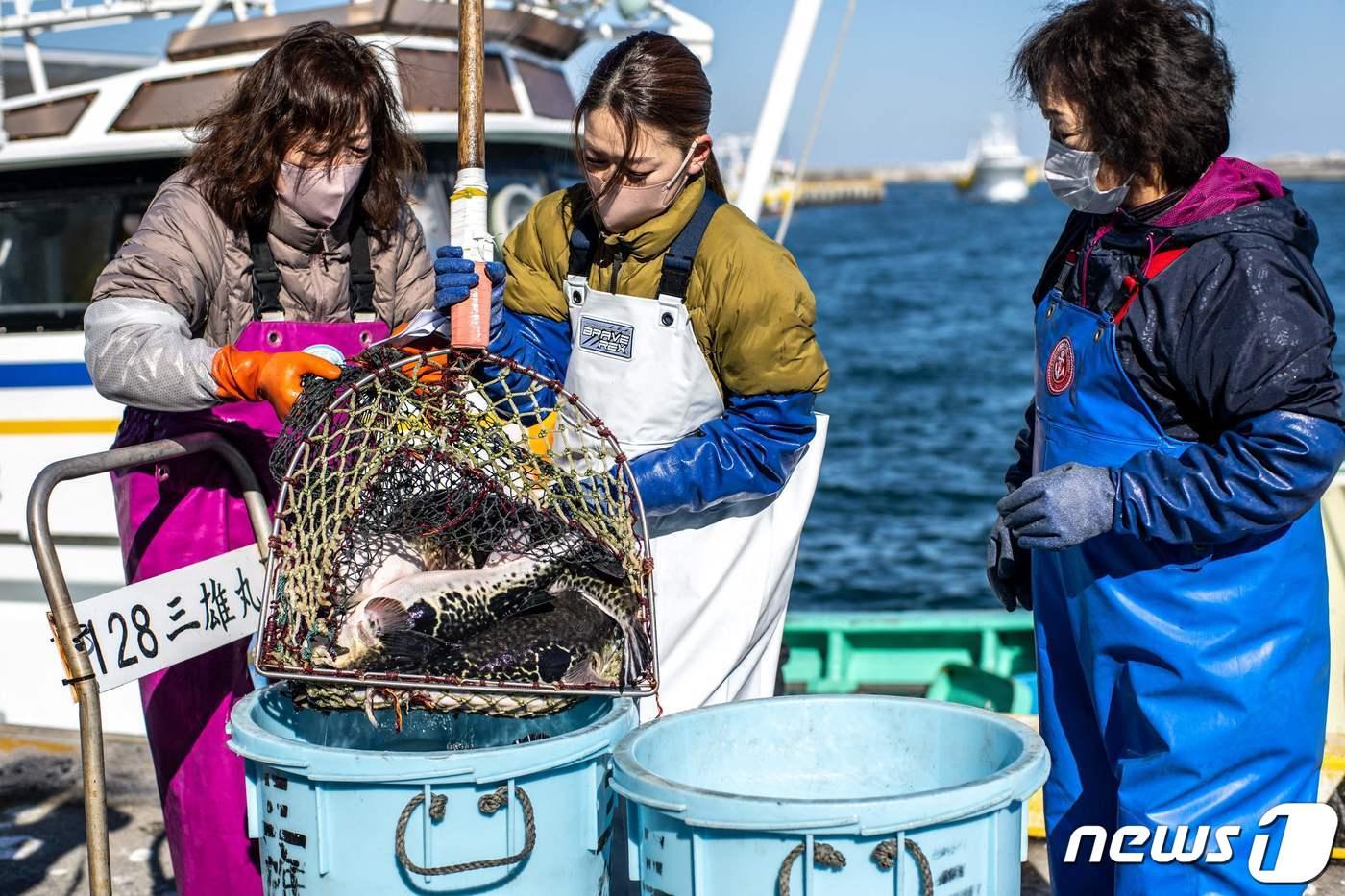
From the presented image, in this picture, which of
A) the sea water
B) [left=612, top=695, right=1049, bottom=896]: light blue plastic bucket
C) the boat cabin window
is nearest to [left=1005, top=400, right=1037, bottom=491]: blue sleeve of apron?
[left=612, top=695, right=1049, bottom=896]: light blue plastic bucket

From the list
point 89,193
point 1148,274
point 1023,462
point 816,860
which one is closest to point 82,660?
point 816,860

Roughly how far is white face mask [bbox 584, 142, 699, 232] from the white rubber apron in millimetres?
171

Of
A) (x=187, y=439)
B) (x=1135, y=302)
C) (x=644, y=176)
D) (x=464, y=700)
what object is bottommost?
(x=464, y=700)

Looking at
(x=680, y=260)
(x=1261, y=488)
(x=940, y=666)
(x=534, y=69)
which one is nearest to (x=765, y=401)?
(x=680, y=260)

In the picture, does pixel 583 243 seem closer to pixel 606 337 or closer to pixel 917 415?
pixel 606 337

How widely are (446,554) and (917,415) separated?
23.0 metres

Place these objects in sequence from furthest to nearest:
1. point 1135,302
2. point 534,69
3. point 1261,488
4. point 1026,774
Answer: point 534,69, point 1135,302, point 1261,488, point 1026,774

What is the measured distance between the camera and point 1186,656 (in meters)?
2.54

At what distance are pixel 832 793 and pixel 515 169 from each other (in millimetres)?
4788

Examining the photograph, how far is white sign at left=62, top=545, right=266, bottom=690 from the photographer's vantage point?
2.72 metres

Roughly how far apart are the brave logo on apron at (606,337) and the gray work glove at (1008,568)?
2.90 feet

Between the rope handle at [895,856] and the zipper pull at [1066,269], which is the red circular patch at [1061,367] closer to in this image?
the zipper pull at [1066,269]

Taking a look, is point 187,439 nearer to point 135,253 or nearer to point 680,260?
point 135,253

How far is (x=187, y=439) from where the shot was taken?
3098mm
